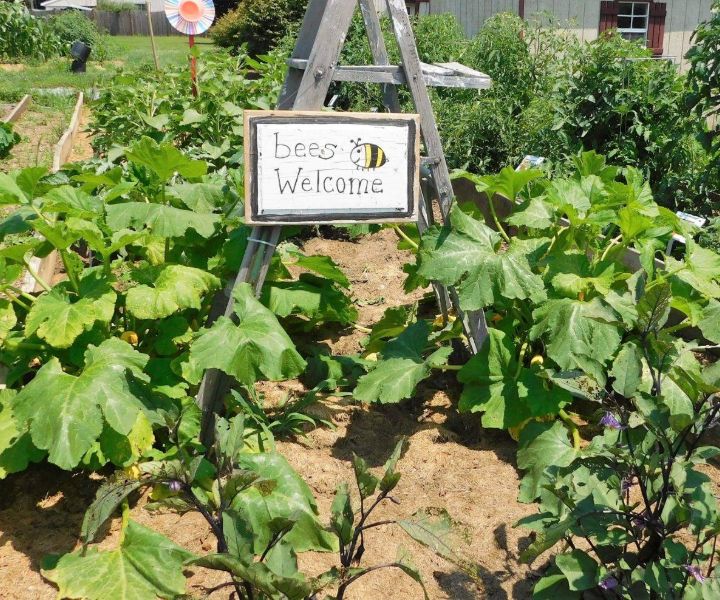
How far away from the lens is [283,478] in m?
2.70

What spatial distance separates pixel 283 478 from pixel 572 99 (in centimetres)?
454

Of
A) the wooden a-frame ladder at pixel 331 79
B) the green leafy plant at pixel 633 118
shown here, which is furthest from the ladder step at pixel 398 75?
the green leafy plant at pixel 633 118

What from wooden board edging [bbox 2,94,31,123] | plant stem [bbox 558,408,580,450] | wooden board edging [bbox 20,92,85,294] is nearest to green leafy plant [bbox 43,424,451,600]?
plant stem [bbox 558,408,580,450]

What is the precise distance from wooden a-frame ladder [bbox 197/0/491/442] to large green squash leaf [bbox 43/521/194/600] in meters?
0.79

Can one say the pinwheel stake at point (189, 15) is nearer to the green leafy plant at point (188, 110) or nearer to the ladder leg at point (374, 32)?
the green leafy plant at point (188, 110)

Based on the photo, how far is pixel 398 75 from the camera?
315cm

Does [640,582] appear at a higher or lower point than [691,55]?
lower

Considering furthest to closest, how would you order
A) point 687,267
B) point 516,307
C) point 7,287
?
point 516,307, point 687,267, point 7,287

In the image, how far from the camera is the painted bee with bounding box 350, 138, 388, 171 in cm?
304

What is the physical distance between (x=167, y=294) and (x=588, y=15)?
1124 centimetres

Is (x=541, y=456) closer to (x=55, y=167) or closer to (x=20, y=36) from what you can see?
(x=55, y=167)

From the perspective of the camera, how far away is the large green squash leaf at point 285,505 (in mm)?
2576

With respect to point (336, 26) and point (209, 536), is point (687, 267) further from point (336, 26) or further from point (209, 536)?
point (209, 536)

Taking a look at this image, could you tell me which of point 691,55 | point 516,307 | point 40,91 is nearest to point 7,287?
point 516,307
